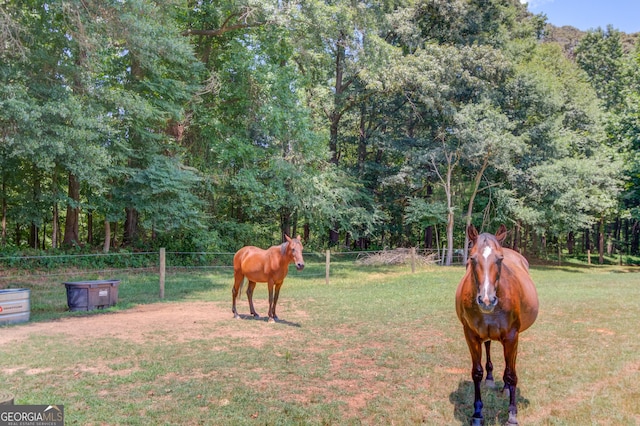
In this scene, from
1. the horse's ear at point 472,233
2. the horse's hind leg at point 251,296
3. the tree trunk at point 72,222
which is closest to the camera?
the horse's ear at point 472,233

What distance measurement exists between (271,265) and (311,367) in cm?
322

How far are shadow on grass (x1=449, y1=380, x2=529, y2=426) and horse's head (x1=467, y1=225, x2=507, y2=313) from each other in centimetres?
132

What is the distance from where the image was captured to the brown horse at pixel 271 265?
8328mm

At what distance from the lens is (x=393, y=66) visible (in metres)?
21.6

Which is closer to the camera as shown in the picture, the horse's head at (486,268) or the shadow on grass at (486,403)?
the horse's head at (486,268)

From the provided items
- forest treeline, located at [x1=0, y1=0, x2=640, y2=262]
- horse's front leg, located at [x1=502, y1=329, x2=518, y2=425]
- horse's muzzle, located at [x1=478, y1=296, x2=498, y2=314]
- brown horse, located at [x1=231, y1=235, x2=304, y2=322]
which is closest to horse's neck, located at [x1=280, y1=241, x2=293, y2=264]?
brown horse, located at [x1=231, y1=235, x2=304, y2=322]

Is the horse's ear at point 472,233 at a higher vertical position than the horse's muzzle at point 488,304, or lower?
higher

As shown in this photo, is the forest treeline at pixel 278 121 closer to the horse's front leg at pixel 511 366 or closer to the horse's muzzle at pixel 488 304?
the horse's muzzle at pixel 488 304

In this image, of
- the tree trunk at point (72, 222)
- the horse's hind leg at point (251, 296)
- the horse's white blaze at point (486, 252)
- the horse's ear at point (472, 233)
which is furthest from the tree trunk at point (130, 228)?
the horse's white blaze at point (486, 252)

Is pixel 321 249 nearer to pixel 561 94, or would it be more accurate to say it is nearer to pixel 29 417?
pixel 561 94

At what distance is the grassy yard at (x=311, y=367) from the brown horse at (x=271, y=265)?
25.2 inches

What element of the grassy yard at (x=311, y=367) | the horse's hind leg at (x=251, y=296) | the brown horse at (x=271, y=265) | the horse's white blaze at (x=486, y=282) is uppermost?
the horse's white blaze at (x=486, y=282)

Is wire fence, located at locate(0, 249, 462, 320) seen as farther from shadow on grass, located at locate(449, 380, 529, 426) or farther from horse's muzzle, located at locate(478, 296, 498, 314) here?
horse's muzzle, located at locate(478, 296, 498, 314)

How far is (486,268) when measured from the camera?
3535mm
